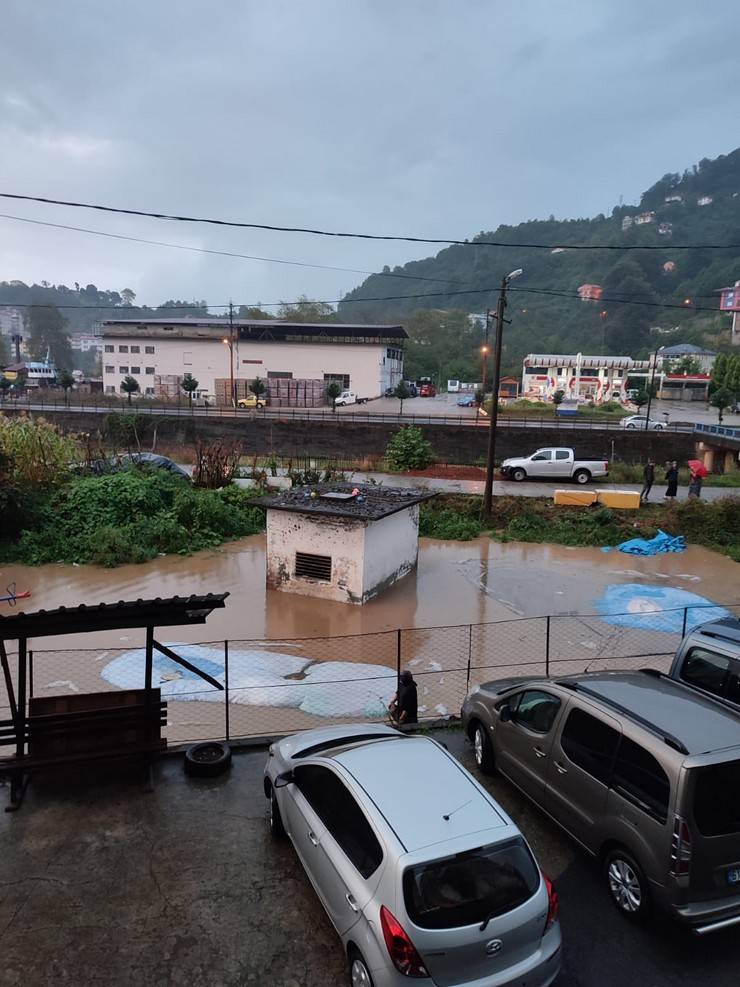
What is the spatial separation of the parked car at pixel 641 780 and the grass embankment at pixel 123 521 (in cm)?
1331

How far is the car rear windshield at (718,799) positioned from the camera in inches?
181

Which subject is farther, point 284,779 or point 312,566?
point 312,566

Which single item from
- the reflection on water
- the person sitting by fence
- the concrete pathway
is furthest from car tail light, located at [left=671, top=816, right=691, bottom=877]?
the concrete pathway

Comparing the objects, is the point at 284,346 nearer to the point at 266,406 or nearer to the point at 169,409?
the point at 266,406

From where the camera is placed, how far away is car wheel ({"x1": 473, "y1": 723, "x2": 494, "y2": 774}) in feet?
23.0

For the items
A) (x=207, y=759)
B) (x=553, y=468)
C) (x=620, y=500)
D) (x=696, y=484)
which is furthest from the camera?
(x=553, y=468)

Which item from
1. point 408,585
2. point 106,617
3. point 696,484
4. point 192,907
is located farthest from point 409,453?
point 192,907

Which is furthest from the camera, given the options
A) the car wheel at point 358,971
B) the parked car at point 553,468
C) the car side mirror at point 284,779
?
the parked car at point 553,468

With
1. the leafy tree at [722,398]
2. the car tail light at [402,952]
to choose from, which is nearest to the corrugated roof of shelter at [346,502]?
the car tail light at [402,952]

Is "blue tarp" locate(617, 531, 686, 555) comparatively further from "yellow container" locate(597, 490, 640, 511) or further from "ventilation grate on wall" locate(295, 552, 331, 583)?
"ventilation grate on wall" locate(295, 552, 331, 583)

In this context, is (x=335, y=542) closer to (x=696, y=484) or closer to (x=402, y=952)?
(x=402, y=952)

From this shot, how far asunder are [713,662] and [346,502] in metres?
9.51

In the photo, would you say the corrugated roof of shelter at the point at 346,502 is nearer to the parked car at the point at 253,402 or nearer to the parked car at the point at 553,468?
the parked car at the point at 553,468

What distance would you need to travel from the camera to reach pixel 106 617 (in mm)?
6070
